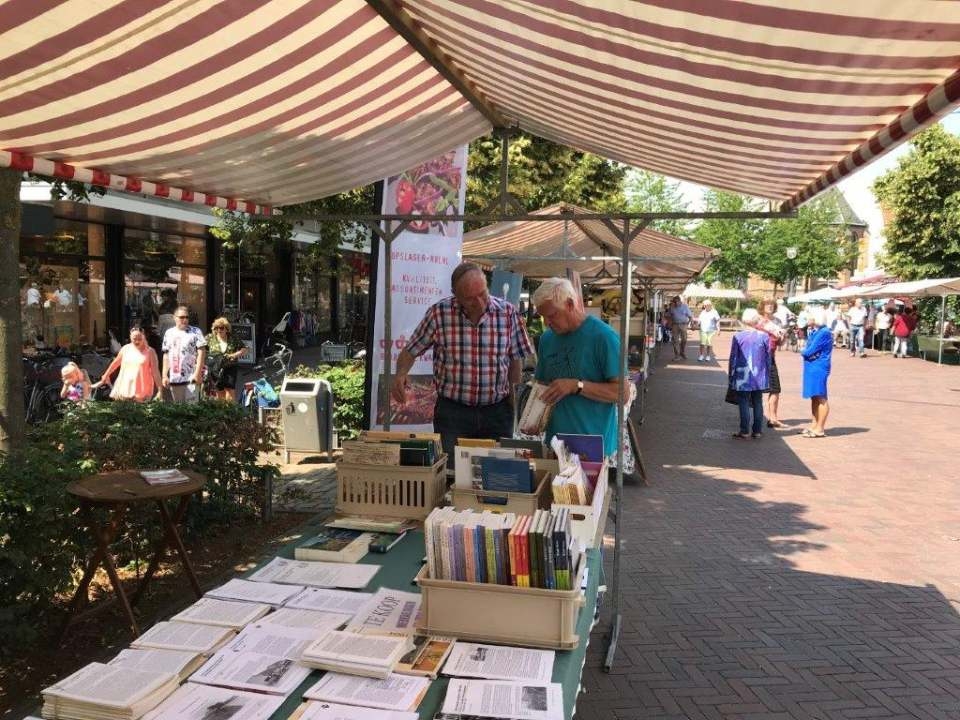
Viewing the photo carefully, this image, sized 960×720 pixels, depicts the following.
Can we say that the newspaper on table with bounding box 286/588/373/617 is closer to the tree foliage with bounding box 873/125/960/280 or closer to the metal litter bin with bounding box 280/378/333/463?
the metal litter bin with bounding box 280/378/333/463

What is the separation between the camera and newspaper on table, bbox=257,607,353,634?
246 cm

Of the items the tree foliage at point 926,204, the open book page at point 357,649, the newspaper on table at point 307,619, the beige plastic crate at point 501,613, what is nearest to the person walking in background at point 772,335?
the beige plastic crate at point 501,613

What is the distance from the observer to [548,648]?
2.34 meters

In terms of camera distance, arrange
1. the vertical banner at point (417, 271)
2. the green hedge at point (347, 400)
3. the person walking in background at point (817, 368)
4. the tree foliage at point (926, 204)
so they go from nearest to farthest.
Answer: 1. the vertical banner at point (417, 271)
2. the green hedge at point (347, 400)
3. the person walking in background at point (817, 368)
4. the tree foliage at point (926, 204)

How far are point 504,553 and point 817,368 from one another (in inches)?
375

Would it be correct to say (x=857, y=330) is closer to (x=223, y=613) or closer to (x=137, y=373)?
(x=137, y=373)

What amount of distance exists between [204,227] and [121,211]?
169 inches

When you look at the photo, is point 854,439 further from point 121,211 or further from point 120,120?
point 121,211

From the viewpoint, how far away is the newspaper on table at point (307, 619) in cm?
246

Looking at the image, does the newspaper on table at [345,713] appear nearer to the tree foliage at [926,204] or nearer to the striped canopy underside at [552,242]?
the striped canopy underside at [552,242]

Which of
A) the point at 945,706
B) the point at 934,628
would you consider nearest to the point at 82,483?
the point at 945,706

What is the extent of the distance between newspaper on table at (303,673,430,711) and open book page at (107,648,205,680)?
382 millimetres

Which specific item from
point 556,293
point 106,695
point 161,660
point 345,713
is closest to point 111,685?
point 106,695

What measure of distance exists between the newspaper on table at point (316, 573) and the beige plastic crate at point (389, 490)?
52 centimetres
